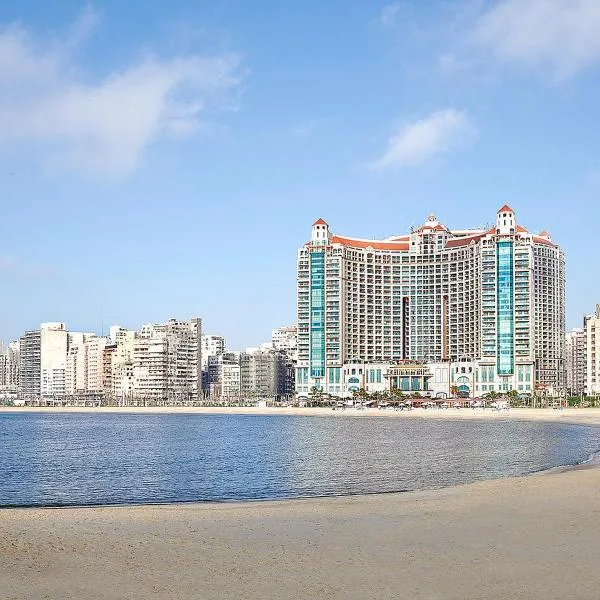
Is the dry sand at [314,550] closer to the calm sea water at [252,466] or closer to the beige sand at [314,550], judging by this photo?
the beige sand at [314,550]

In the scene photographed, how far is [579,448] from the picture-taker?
82562 millimetres

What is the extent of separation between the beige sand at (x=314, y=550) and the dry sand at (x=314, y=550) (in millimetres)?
39

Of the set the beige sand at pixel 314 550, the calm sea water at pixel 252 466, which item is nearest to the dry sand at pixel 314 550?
the beige sand at pixel 314 550

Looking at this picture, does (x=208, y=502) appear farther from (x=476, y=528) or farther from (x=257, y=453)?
(x=257, y=453)

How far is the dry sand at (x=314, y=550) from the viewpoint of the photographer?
2019 centimetres

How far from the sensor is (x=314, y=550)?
2522 centimetres

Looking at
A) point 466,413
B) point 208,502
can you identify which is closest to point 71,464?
point 208,502

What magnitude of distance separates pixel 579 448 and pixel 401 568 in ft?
217

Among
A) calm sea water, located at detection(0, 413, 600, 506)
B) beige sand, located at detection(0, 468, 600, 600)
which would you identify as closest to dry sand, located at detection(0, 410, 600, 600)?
beige sand, located at detection(0, 468, 600, 600)

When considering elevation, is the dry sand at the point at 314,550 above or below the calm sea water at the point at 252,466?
above

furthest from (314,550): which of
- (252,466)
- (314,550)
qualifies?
(252,466)

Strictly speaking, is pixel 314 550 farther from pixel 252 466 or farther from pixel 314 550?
pixel 252 466

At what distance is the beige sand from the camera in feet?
66.2

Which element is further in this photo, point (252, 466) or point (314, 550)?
point (252, 466)
